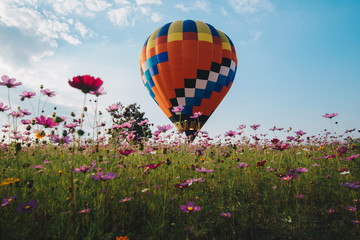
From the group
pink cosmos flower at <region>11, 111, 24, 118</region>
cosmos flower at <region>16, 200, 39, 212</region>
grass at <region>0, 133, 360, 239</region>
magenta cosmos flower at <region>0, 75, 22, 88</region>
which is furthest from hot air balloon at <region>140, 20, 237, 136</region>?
cosmos flower at <region>16, 200, 39, 212</region>

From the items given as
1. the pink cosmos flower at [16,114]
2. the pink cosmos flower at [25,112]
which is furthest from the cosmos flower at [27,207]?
the pink cosmos flower at [25,112]

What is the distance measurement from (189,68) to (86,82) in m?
A: 10.7

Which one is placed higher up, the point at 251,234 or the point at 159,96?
the point at 159,96

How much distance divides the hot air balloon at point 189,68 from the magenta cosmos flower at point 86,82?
32.5 feet

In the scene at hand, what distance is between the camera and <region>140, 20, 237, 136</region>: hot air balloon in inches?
468

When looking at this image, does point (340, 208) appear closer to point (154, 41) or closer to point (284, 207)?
point (284, 207)

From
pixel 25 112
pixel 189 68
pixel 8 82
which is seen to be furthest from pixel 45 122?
pixel 189 68

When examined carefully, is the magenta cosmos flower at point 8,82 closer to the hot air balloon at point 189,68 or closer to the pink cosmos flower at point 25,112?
the pink cosmos flower at point 25,112

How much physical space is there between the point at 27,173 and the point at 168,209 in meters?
2.23

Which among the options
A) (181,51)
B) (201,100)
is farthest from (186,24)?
(201,100)

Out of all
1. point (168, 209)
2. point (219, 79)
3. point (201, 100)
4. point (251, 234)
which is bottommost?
point (251, 234)

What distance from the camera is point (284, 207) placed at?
221 cm

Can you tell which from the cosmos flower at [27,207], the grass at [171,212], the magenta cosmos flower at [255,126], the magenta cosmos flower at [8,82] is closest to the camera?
the cosmos flower at [27,207]

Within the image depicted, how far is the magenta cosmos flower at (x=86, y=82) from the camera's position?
5.26 feet
